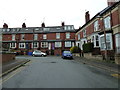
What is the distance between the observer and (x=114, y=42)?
17203 millimetres

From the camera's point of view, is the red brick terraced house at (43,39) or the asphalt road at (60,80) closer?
the asphalt road at (60,80)

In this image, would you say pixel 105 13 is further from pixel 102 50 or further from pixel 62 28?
pixel 62 28

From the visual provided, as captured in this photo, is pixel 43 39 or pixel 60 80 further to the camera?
pixel 43 39

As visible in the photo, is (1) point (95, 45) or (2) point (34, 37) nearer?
(1) point (95, 45)

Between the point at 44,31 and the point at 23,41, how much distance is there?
8.82 metres

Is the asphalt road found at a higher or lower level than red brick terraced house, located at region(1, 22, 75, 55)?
lower

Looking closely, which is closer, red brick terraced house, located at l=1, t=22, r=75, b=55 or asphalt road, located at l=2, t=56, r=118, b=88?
asphalt road, located at l=2, t=56, r=118, b=88

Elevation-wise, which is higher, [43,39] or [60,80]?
[43,39]

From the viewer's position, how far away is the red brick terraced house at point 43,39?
4294 cm

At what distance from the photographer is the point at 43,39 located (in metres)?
44.1

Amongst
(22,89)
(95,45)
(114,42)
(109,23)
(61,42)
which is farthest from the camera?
(61,42)

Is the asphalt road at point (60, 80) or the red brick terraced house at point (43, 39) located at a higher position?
the red brick terraced house at point (43, 39)

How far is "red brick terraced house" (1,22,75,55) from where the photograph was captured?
141 feet

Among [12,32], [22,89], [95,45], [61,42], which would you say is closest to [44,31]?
[61,42]
